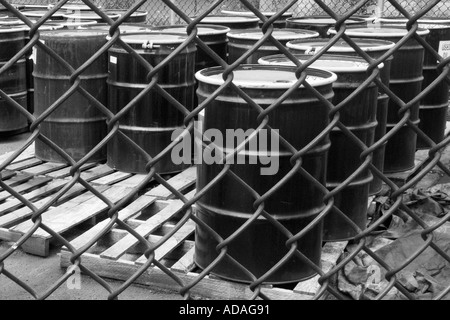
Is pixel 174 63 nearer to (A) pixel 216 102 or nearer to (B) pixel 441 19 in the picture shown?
(A) pixel 216 102

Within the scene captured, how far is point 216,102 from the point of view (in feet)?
9.66

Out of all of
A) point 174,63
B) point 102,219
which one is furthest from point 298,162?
point 174,63

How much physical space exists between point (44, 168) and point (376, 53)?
2.47 metres

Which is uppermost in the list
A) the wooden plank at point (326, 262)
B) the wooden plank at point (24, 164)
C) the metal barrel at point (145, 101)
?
the metal barrel at point (145, 101)

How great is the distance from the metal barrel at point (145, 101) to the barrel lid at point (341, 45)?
0.87 metres

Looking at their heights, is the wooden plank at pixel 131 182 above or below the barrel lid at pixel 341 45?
below

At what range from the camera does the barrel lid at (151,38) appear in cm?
457

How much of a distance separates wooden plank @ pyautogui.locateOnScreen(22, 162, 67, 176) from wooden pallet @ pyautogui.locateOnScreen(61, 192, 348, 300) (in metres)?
1.11

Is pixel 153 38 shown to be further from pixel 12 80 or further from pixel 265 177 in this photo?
pixel 265 177

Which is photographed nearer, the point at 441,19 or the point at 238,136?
the point at 238,136

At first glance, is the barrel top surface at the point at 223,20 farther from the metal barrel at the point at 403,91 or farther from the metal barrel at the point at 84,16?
the metal barrel at the point at 403,91

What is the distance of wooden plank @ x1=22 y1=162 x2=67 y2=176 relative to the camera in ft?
15.8

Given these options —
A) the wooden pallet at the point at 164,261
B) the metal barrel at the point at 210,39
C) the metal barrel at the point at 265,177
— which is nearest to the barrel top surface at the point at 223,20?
the metal barrel at the point at 210,39

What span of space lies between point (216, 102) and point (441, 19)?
374cm
